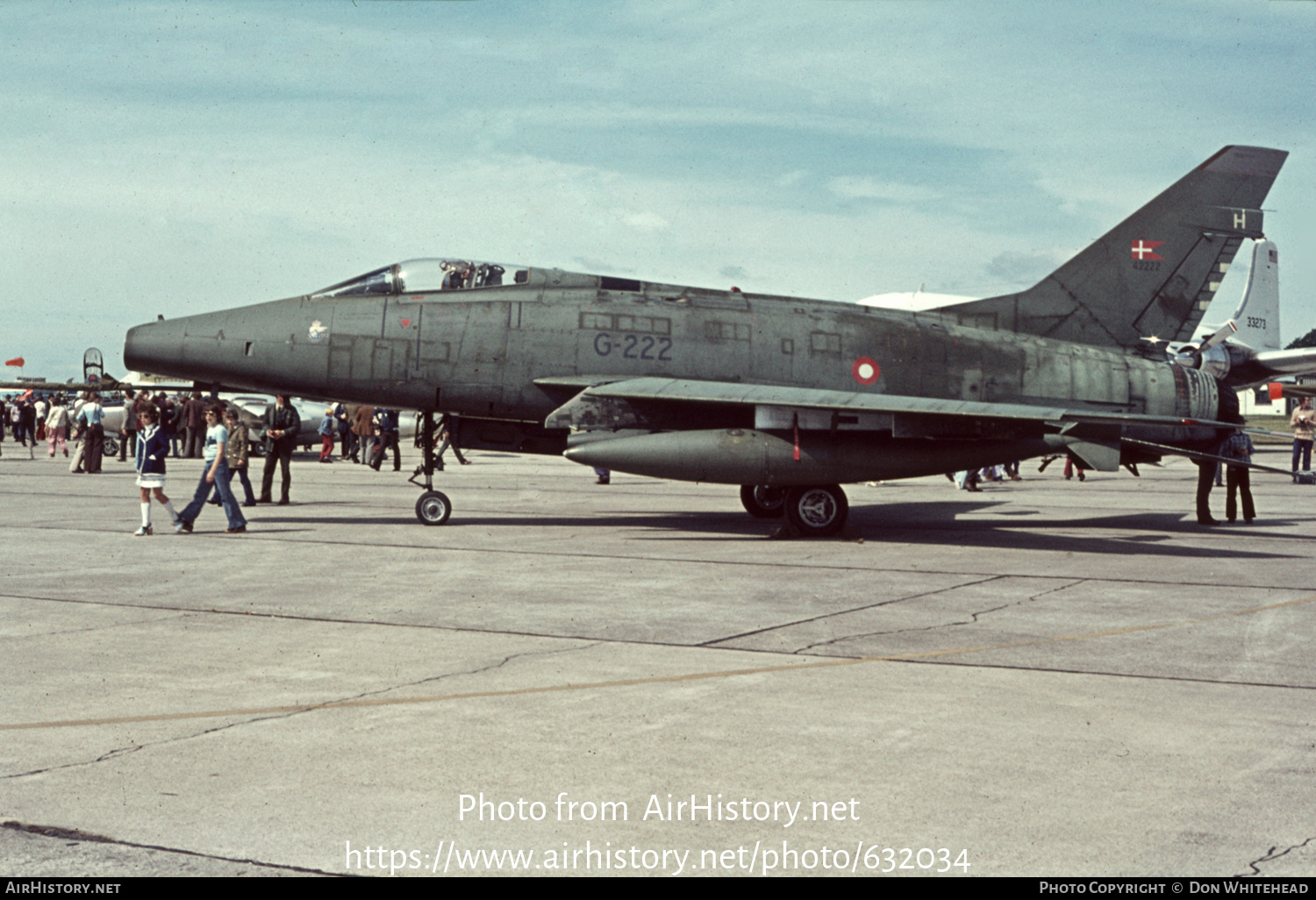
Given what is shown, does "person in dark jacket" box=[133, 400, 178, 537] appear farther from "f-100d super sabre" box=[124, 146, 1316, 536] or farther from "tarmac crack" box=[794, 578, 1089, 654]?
"tarmac crack" box=[794, 578, 1089, 654]

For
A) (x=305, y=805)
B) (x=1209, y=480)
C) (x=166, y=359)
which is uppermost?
(x=166, y=359)

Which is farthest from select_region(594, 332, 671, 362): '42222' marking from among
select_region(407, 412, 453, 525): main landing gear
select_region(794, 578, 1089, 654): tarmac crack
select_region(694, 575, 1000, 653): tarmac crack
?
select_region(794, 578, 1089, 654): tarmac crack

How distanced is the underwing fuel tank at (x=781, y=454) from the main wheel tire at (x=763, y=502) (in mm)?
3127

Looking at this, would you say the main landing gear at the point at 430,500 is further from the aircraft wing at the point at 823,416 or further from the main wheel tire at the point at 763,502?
the main wheel tire at the point at 763,502

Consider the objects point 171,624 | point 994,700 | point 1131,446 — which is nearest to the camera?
point 994,700

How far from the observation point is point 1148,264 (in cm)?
1859

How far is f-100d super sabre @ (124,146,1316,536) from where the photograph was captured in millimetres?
15289

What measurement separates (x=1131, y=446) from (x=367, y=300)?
11009 millimetres

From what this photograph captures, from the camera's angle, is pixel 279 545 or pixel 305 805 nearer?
pixel 305 805
